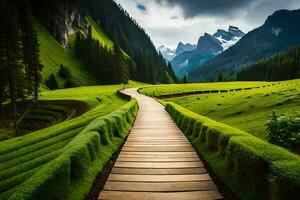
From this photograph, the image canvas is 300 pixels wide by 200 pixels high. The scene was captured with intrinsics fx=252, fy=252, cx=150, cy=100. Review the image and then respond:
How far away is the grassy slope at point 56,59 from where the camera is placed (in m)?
100

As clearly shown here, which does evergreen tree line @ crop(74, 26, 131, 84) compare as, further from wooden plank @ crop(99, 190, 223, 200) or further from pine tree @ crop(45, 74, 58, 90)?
wooden plank @ crop(99, 190, 223, 200)

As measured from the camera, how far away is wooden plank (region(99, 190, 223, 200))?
699cm

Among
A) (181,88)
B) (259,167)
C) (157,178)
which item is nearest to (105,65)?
(181,88)

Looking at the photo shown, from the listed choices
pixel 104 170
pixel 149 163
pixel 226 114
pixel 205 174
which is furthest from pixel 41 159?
pixel 226 114

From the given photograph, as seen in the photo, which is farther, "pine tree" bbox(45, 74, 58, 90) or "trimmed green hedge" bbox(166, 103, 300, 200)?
"pine tree" bbox(45, 74, 58, 90)

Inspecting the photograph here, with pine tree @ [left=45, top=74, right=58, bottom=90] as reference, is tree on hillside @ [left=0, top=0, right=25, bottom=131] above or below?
above

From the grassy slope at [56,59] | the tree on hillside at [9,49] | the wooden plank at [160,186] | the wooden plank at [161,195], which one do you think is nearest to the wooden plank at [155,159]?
the wooden plank at [160,186]

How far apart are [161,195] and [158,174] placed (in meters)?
1.54

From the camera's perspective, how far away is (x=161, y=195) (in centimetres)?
714

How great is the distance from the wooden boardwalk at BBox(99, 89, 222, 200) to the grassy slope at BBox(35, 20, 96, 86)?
8753 cm

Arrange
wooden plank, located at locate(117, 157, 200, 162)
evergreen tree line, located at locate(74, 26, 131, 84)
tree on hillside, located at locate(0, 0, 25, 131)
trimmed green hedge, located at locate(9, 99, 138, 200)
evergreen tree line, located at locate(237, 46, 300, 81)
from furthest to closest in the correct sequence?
evergreen tree line, located at locate(237, 46, 300, 81), evergreen tree line, located at locate(74, 26, 131, 84), tree on hillside, located at locate(0, 0, 25, 131), wooden plank, located at locate(117, 157, 200, 162), trimmed green hedge, located at locate(9, 99, 138, 200)

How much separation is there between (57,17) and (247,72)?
12113cm

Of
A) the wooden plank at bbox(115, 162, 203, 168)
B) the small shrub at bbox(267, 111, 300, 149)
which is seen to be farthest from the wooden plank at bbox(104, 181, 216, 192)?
the small shrub at bbox(267, 111, 300, 149)

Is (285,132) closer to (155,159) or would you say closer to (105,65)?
(155,159)
